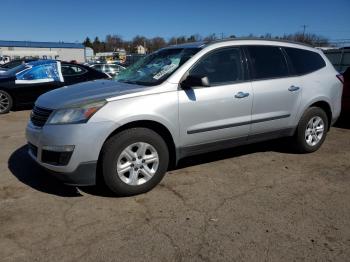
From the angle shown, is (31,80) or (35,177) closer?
(35,177)

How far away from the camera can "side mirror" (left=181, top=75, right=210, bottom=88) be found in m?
4.19

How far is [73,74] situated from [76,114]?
7.24 metres

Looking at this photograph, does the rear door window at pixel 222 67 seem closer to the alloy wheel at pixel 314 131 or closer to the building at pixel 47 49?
the alloy wheel at pixel 314 131

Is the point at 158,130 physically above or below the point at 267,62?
below

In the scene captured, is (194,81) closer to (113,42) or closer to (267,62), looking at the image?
(267,62)

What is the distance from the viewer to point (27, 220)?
3516 millimetres

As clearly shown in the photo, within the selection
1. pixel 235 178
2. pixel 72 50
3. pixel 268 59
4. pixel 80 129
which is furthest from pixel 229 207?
pixel 72 50

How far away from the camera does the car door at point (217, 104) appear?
4.32 m

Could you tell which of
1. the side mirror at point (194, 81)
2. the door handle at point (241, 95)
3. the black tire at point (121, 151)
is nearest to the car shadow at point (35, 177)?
the black tire at point (121, 151)

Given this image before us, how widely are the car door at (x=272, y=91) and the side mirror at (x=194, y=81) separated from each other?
91cm

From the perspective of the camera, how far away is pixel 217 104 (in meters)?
4.47

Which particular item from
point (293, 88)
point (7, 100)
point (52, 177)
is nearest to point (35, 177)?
point (52, 177)

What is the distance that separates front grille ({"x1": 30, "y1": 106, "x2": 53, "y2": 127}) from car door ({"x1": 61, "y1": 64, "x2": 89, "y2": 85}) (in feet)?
20.8

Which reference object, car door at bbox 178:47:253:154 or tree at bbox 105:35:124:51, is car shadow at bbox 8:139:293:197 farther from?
tree at bbox 105:35:124:51
